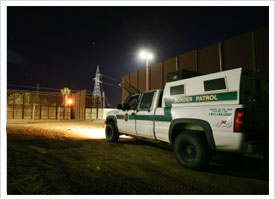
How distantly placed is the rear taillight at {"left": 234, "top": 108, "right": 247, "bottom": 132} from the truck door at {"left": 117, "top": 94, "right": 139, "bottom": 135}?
3.20 m

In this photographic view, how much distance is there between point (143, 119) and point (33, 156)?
10.8 feet

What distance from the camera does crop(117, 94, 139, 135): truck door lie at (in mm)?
5357

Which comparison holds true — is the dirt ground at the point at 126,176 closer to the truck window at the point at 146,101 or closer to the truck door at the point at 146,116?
the truck door at the point at 146,116

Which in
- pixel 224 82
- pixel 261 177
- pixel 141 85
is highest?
pixel 141 85

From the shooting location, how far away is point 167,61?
35.9 ft

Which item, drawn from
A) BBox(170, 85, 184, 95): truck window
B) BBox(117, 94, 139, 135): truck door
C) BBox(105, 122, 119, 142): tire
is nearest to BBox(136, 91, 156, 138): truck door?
BBox(117, 94, 139, 135): truck door

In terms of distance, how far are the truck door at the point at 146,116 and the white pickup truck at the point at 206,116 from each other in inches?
1.3

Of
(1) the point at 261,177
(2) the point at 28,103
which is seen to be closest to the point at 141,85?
(1) the point at 261,177

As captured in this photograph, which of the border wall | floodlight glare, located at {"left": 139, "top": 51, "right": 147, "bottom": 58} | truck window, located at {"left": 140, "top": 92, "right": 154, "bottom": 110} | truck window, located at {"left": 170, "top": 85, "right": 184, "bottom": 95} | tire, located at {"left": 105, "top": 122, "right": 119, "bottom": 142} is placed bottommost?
tire, located at {"left": 105, "top": 122, "right": 119, "bottom": 142}

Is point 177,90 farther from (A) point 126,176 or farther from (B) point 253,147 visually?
(A) point 126,176

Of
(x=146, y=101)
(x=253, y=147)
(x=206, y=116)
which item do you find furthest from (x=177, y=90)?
(x=253, y=147)

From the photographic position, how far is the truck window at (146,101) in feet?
16.0

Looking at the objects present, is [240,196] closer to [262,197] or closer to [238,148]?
[262,197]

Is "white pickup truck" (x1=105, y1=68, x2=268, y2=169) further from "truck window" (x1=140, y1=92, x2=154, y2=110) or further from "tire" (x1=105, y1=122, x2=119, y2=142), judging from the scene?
"tire" (x1=105, y1=122, x2=119, y2=142)
